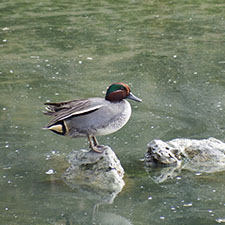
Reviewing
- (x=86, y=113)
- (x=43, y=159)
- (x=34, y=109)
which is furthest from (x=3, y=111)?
(x=86, y=113)

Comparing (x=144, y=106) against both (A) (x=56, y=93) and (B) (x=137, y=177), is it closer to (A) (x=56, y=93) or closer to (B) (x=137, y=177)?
(A) (x=56, y=93)

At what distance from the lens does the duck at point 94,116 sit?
5.71 meters

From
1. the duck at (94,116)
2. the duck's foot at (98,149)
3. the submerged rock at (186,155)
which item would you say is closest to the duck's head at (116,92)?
the duck at (94,116)

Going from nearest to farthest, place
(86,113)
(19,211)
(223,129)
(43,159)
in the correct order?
1. (19,211)
2. (86,113)
3. (43,159)
4. (223,129)

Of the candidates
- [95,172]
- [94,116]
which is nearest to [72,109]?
[94,116]

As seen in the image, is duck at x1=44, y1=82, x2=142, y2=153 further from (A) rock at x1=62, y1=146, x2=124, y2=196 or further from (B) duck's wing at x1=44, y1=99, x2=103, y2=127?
(A) rock at x1=62, y1=146, x2=124, y2=196

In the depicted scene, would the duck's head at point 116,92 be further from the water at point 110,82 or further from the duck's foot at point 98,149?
the water at point 110,82

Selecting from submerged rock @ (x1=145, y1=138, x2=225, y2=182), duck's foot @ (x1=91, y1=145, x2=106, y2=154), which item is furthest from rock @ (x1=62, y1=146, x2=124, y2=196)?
submerged rock @ (x1=145, y1=138, x2=225, y2=182)

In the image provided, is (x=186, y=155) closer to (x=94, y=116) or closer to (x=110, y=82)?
(x=94, y=116)

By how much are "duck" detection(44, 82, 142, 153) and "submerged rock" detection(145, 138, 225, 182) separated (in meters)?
0.66

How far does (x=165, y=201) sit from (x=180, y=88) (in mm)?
3471

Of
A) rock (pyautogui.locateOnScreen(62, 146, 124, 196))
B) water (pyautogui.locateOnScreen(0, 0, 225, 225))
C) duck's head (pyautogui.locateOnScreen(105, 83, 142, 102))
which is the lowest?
water (pyautogui.locateOnScreen(0, 0, 225, 225))

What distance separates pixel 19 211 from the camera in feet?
17.6

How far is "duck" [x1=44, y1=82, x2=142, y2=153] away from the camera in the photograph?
225 inches
